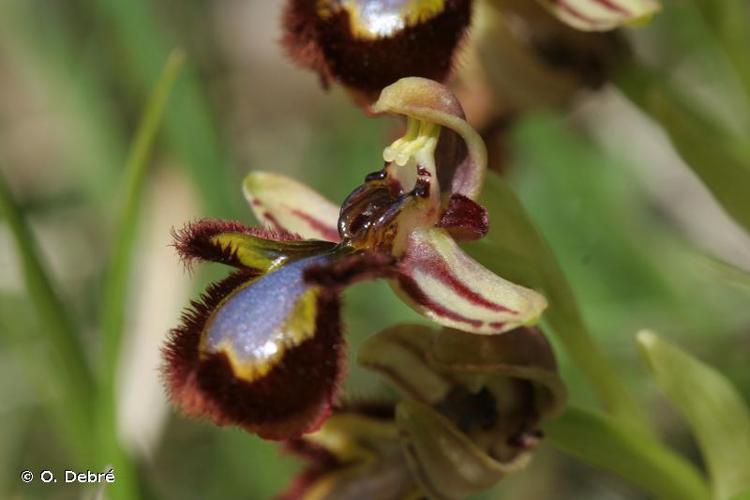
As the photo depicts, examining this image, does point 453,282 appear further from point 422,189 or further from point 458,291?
point 422,189

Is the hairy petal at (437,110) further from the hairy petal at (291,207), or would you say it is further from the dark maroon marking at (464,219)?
the hairy petal at (291,207)

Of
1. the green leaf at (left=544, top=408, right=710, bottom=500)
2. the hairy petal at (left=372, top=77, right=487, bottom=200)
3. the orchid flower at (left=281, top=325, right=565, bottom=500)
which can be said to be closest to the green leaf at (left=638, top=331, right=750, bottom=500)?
the green leaf at (left=544, top=408, right=710, bottom=500)

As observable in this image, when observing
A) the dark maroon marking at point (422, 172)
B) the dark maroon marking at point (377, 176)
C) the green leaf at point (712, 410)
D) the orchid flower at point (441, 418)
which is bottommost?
the green leaf at point (712, 410)

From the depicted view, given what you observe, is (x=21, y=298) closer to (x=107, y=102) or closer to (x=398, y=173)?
(x=107, y=102)

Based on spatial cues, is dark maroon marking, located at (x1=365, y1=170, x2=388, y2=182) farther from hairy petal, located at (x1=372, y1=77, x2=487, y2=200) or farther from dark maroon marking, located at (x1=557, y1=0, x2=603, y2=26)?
dark maroon marking, located at (x1=557, y1=0, x2=603, y2=26)

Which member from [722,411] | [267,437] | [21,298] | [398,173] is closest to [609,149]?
[21,298]

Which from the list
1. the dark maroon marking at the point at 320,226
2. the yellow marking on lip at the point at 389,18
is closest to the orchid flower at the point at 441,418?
the dark maroon marking at the point at 320,226
